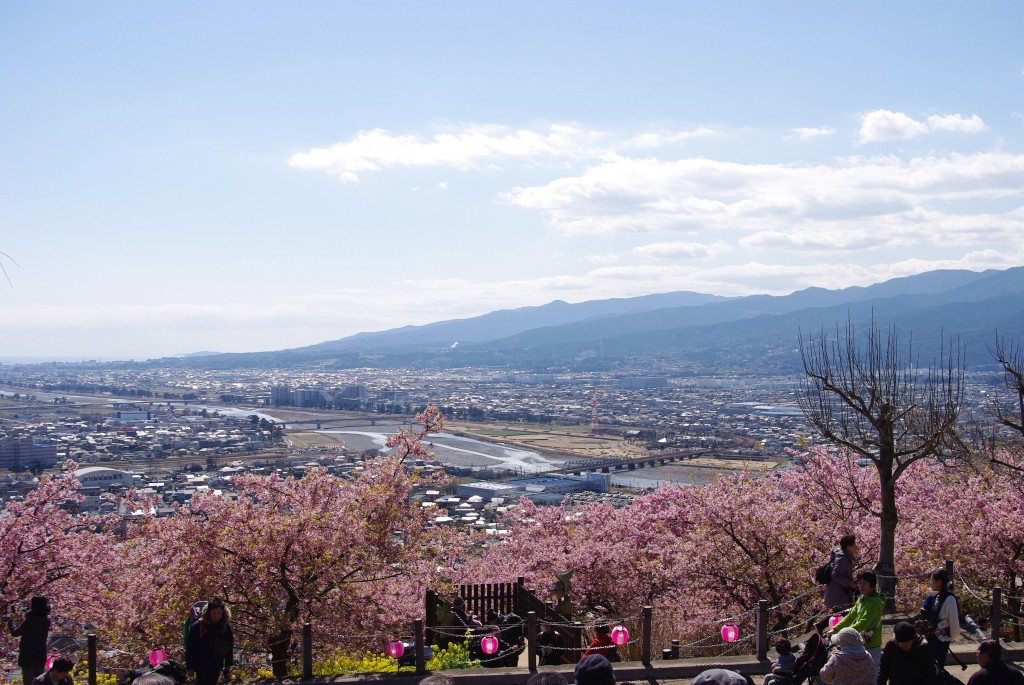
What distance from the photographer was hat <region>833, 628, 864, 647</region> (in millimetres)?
6258

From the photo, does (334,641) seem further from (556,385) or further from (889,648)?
(556,385)

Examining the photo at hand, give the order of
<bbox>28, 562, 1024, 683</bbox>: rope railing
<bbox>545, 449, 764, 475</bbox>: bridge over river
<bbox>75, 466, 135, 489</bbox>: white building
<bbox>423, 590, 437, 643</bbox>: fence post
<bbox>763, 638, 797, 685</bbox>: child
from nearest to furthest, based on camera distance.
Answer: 1. <bbox>763, 638, 797, 685</bbox>: child
2. <bbox>28, 562, 1024, 683</bbox>: rope railing
3. <bbox>423, 590, 437, 643</bbox>: fence post
4. <bbox>75, 466, 135, 489</bbox>: white building
5. <bbox>545, 449, 764, 475</bbox>: bridge over river

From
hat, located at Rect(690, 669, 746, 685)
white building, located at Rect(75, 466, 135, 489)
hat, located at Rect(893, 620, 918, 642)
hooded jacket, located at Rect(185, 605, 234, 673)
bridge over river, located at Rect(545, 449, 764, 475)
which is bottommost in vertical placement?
bridge over river, located at Rect(545, 449, 764, 475)

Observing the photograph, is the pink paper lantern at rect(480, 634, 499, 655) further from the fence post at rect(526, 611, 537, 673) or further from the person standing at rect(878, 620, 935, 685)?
the person standing at rect(878, 620, 935, 685)

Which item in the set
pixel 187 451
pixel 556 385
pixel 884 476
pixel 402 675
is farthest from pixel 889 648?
pixel 556 385

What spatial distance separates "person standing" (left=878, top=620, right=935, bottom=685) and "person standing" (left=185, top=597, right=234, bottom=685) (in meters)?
5.44

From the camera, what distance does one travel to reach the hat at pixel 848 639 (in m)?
6.26

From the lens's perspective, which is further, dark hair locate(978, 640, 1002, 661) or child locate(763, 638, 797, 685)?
child locate(763, 638, 797, 685)

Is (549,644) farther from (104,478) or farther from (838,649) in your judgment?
(104,478)

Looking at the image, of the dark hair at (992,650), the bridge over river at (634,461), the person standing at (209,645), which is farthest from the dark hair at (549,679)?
the bridge over river at (634,461)

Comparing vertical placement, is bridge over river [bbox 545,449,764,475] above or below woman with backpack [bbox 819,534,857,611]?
below

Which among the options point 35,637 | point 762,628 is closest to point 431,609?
point 762,628

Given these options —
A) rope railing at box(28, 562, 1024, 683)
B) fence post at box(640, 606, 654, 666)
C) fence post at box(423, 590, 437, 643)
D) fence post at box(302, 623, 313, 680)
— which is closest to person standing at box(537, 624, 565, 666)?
rope railing at box(28, 562, 1024, 683)

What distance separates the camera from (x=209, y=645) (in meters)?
7.23
